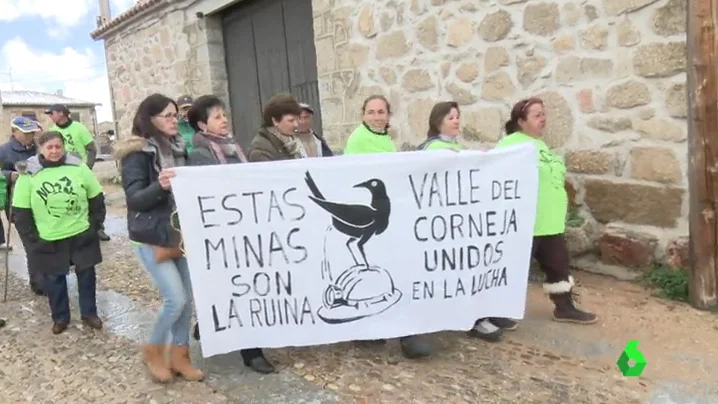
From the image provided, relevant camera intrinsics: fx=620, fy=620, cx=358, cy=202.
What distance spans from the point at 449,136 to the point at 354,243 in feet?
2.95

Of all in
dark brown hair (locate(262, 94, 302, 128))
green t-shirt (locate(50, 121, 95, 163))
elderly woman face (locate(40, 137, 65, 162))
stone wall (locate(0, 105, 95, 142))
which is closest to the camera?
dark brown hair (locate(262, 94, 302, 128))

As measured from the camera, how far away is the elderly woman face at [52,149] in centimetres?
392

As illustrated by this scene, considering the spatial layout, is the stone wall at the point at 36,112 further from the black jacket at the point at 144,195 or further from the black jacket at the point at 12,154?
the black jacket at the point at 144,195

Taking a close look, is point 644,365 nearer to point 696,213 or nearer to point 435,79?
point 696,213

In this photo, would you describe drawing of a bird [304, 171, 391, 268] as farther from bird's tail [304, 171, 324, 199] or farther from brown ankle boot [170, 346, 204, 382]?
brown ankle boot [170, 346, 204, 382]

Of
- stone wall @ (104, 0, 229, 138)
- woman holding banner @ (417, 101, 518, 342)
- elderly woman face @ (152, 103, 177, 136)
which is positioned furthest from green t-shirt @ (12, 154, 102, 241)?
stone wall @ (104, 0, 229, 138)

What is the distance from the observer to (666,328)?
361 cm

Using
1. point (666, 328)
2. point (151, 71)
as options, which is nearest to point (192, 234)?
point (666, 328)

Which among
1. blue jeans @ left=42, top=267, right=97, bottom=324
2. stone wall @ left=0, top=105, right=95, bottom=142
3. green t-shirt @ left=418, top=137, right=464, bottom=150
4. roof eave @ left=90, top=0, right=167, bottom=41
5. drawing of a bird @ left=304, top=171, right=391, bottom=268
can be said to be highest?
stone wall @ left=0, top=105, right=95, bottom=142

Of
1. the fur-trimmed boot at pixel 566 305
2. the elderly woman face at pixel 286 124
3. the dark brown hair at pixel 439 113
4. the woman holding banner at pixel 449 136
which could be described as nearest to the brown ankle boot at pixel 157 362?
the elderly woman face at pixel 286 124

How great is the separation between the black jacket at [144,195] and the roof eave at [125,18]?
665 cm

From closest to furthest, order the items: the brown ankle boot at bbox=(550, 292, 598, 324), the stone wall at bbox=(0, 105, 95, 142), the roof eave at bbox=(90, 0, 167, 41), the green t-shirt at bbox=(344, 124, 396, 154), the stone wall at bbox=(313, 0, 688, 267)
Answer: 1. the green t-shirt at bbox=(344, 124, 396, 154)
2. the brown ankle boot at bbox=(550, 292, 598, 324)
3. the stone wall at bbox=(313, 0, 688, 267)
4. the roof eave at bbox=(90, 0, 167, 41)
5. the stone wall at bbox=(0, 105, 95, 142)

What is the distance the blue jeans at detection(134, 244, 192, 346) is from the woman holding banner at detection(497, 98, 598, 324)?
1.89 metres

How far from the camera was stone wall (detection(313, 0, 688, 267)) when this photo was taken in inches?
160
